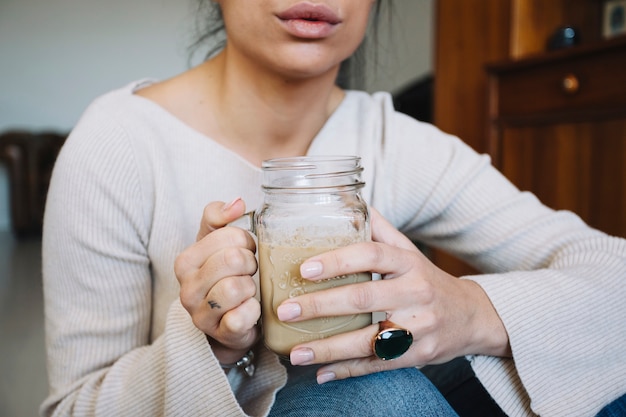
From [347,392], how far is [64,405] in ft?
1.34

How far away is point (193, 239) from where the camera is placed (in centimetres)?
93

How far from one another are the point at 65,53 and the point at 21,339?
4.02m

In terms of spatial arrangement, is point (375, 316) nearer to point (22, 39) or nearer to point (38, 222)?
point (38, 222)

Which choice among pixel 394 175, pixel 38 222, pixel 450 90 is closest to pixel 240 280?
pixel 394 175

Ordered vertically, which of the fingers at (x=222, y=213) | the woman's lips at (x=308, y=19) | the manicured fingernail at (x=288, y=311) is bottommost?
the manicured fingernail at (x=288, y=311)

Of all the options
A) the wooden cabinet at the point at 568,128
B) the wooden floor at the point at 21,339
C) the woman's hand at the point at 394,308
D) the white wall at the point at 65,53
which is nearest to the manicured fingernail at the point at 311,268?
the woman's hand at the point at 394,308

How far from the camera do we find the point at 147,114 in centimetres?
93

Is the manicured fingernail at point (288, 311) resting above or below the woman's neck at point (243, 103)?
below

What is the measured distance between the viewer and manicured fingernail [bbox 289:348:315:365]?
59cm

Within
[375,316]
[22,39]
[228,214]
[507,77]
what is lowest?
[375,316]

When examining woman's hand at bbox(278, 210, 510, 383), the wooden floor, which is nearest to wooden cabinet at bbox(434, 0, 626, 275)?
woman's hand at bbox(278, 210, 510, 383)

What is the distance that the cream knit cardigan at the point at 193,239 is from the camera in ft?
2.47

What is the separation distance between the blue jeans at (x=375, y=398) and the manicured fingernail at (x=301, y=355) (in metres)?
0.11

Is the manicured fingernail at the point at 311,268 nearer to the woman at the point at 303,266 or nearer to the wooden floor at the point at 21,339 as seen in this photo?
the woman at the point at 303,266
